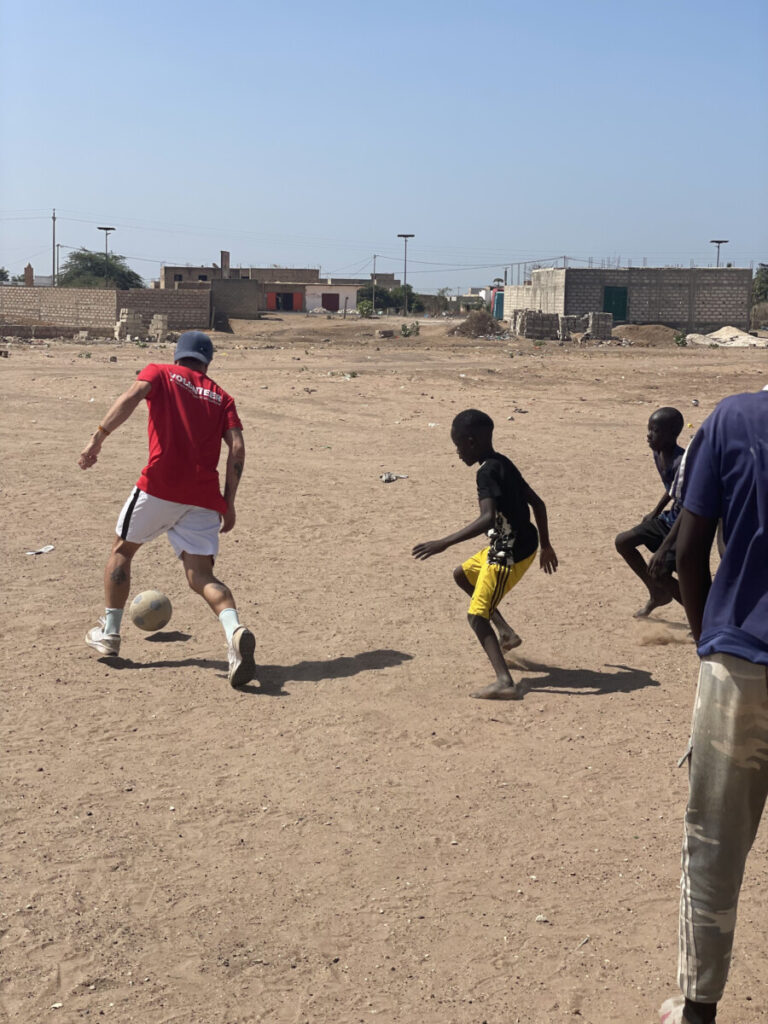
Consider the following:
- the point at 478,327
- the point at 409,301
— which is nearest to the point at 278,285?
the point at 409,301

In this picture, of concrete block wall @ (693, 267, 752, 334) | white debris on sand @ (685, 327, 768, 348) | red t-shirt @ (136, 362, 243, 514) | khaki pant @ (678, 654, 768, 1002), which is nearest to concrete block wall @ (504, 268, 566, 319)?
concrete block wall @ (693, 267, 752, 334)

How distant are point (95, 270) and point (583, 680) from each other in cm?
8020

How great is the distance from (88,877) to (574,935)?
5.37 ft

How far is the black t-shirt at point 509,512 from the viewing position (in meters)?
5.77

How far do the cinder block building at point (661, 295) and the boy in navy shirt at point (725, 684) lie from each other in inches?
1974

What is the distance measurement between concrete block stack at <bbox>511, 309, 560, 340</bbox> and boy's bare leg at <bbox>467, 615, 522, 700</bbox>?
120 ft

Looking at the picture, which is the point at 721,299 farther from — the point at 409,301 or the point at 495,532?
the point at 495,532

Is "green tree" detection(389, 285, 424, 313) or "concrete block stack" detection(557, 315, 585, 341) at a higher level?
"green tree" detection(389, 285, 424, 313)

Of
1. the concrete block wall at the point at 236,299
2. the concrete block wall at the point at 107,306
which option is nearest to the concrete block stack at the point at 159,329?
the concrete block wall at the point at 107,306

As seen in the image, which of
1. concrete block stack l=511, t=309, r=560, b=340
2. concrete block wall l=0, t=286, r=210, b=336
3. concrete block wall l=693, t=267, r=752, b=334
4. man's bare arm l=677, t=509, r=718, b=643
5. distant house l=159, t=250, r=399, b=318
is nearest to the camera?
man's bare arm l=677, t=509, r=718, b=643

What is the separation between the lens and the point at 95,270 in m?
81.0

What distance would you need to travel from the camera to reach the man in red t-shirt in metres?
5.98

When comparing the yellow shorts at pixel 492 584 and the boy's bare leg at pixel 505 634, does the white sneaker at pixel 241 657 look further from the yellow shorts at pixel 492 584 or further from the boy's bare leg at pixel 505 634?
the boy's bare leg at pixel 505 634

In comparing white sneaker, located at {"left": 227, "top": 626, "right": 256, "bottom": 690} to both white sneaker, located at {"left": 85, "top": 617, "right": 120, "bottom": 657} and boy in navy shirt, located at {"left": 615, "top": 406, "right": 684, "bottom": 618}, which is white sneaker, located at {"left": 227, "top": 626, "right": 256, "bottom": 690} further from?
boy in navy shirt, located at {"left": 615, "top": 406, "right": 684, "bottom": 618}
